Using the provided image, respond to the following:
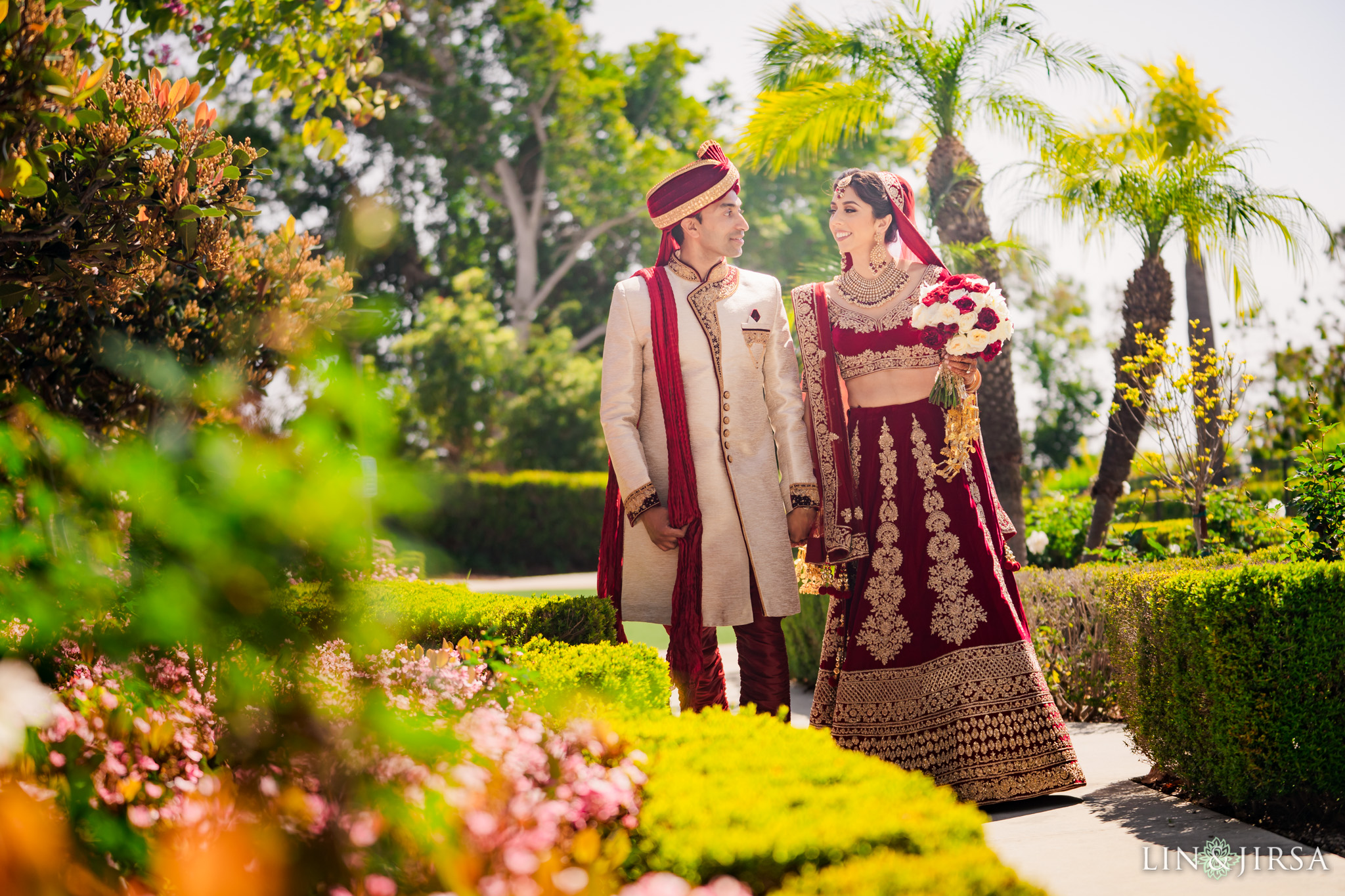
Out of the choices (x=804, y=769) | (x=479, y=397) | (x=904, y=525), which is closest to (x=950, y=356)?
(x=904, y=525)

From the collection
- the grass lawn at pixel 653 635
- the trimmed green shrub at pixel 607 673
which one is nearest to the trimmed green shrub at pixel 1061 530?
the grass lawn at pixel 653 635

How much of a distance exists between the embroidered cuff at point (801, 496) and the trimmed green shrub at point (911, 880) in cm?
250

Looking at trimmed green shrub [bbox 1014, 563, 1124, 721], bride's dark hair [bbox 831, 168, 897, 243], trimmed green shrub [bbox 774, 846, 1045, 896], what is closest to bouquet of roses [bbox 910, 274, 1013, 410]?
bride's dark hair [bbox 831, 168, 897, 243]

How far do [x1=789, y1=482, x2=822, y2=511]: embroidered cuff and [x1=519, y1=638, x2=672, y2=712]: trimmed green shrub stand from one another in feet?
4.10

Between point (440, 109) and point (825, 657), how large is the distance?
22937 millimetres

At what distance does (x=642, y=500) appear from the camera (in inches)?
155

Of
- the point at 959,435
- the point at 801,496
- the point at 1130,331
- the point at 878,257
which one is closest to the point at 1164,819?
the point at 959,435

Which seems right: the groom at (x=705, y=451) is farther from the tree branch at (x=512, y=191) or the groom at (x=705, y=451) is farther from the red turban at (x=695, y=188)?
the tree branch at (x=512, y=191)

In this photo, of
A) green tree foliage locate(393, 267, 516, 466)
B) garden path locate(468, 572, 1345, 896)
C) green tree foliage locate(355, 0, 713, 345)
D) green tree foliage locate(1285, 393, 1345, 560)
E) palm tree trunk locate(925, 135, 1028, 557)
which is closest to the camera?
garden path locate(468, 572, 1345, 896)

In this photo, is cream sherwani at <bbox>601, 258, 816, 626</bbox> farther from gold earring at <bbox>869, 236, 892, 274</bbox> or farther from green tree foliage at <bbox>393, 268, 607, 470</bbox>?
green tree foliage at <bbox>393, 268, 607, 470</bbox>

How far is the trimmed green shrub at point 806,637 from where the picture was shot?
23.8ft

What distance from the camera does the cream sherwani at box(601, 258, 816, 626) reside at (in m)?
3.96

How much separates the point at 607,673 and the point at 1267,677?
235 centimetres

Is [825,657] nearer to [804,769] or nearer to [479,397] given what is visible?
[804,769]
